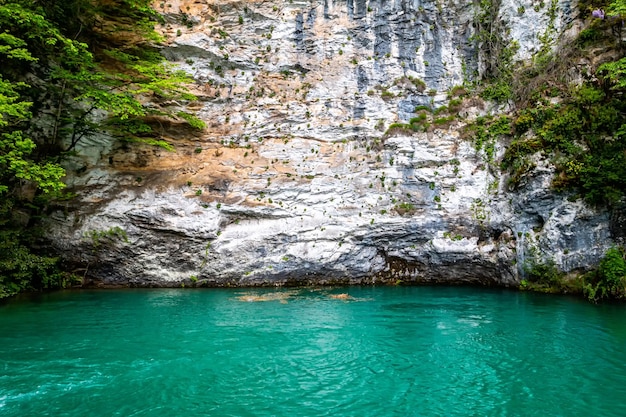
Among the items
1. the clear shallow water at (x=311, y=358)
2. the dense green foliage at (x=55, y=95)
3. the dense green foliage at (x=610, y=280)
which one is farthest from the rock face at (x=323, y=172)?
the clear shallow water at (x=311, y=358)

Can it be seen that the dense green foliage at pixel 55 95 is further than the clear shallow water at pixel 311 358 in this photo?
Yes

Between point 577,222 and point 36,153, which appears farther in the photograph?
point 36,153

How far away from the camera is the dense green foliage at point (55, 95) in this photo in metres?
13.5

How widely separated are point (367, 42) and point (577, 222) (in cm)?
1431

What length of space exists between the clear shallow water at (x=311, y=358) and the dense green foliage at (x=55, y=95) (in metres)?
3.38

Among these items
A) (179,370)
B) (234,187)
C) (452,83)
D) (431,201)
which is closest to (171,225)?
(234,187)

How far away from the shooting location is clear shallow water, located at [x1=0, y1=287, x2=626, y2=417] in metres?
6.30

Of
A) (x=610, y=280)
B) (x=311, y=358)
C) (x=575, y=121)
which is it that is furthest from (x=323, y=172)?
(x=610, y=280)

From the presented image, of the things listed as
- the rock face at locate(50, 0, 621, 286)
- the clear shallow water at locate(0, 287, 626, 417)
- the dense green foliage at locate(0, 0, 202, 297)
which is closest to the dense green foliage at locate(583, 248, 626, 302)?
the rock face at locate(50, 0, 621, 286)

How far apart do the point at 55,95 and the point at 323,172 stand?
504 inches

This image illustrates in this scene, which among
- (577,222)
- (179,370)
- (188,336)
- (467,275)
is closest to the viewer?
(179,370)

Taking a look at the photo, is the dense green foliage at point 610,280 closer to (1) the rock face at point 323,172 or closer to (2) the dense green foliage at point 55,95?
(1) the rock face at point 323,172

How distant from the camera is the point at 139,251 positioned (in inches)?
670

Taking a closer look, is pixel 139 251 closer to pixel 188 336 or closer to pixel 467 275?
pixel 188 336
